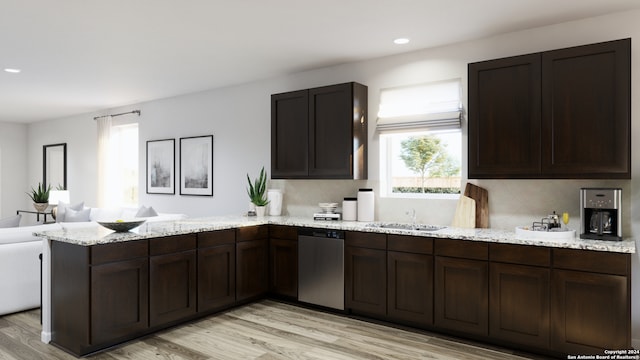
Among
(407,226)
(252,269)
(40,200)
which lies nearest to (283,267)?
(252,269)

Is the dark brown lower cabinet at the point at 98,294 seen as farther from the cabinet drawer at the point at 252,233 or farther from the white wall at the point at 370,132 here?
the white wall at the point at 370,132

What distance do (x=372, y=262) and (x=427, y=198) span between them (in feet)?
2.90

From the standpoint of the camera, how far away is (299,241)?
14.6ft

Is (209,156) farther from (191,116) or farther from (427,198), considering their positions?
(427,198)

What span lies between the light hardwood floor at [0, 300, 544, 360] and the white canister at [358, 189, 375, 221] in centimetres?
103

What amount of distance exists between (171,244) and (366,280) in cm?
177

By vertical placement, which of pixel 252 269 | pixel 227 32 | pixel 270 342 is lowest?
pixel 270 342

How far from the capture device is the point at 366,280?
4027mm

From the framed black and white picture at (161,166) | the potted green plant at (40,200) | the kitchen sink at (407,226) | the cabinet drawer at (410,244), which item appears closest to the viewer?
the cabinet drawer at (410,244)

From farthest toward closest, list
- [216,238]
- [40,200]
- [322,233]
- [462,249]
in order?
1. [40,200]
2. [322,233]
3. [216,238]
4. [462,249]

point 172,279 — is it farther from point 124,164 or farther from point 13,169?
point 13,169

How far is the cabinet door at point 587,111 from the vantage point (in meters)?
3.07

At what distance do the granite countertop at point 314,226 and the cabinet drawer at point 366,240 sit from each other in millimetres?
50

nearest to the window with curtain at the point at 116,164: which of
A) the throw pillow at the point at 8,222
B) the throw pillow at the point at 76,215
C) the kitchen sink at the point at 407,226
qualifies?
the throw pillow at the point at 76,215
